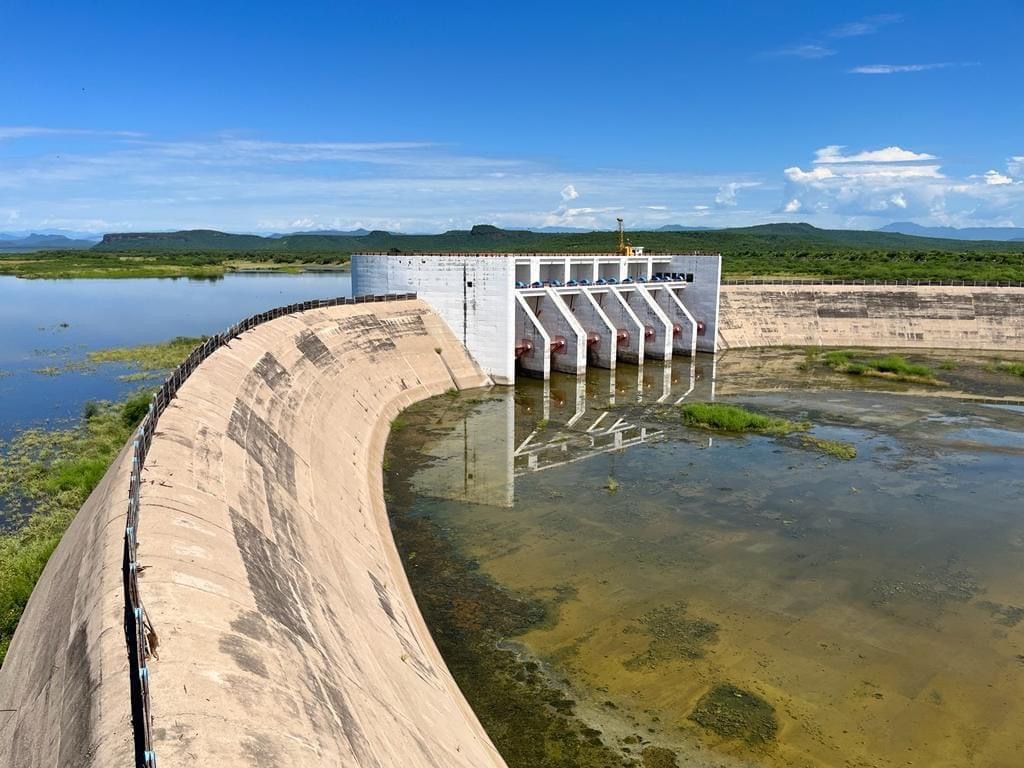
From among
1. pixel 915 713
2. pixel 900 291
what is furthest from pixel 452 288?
pixel 900 291

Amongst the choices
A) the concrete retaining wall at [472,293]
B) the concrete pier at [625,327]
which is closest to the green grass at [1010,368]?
the concrete pier at [625,327]

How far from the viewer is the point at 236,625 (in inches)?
356

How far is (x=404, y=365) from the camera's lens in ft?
118

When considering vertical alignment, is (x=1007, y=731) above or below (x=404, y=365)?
below

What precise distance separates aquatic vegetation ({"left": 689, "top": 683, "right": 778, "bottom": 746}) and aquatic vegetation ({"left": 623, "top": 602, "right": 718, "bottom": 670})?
1.20 meters

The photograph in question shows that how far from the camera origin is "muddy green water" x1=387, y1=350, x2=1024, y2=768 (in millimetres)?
12430

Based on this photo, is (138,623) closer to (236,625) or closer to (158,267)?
(236,625)

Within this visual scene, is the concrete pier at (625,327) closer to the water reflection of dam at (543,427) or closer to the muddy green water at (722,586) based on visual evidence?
the water reflection of dam at (543,427)

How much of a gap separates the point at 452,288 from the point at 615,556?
24.6 m

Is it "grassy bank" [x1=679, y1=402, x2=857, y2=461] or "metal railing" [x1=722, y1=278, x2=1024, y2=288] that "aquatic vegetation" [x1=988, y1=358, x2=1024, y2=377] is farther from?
"grassy bank" [x1=679, y1=402, x2=857, y2=461]

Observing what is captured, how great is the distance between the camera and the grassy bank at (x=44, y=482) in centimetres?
1402

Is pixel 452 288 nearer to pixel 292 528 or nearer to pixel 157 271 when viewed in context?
pixel 292 528

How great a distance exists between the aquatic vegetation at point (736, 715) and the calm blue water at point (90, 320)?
89.3ft

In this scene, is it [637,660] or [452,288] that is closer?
[637,660]
